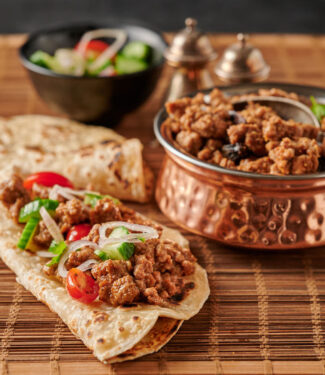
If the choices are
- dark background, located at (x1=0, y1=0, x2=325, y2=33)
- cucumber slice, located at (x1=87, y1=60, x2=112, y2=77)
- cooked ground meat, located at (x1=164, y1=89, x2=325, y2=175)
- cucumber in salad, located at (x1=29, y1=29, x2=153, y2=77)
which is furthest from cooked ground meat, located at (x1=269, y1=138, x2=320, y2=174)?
dark background, located at (x1=0, y1=0, x2=325, y2=33)

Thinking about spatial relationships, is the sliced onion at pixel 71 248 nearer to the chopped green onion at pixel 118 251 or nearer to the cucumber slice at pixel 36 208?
the chopped green onion at pixel 118 251

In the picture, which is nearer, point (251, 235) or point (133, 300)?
point (133, 300)

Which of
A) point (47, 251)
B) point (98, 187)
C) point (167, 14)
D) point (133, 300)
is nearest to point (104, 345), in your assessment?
point (133, 300)

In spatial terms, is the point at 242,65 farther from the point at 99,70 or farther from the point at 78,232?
the point at 78,232

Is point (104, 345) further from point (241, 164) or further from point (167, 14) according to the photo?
point (167, 14)

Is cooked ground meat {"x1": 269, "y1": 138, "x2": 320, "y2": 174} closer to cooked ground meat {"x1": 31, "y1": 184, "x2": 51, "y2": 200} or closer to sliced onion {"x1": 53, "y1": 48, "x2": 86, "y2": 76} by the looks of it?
cooked ground meat {"x1": 31, "y1": 184, "x2": 51, "y2": 200}
